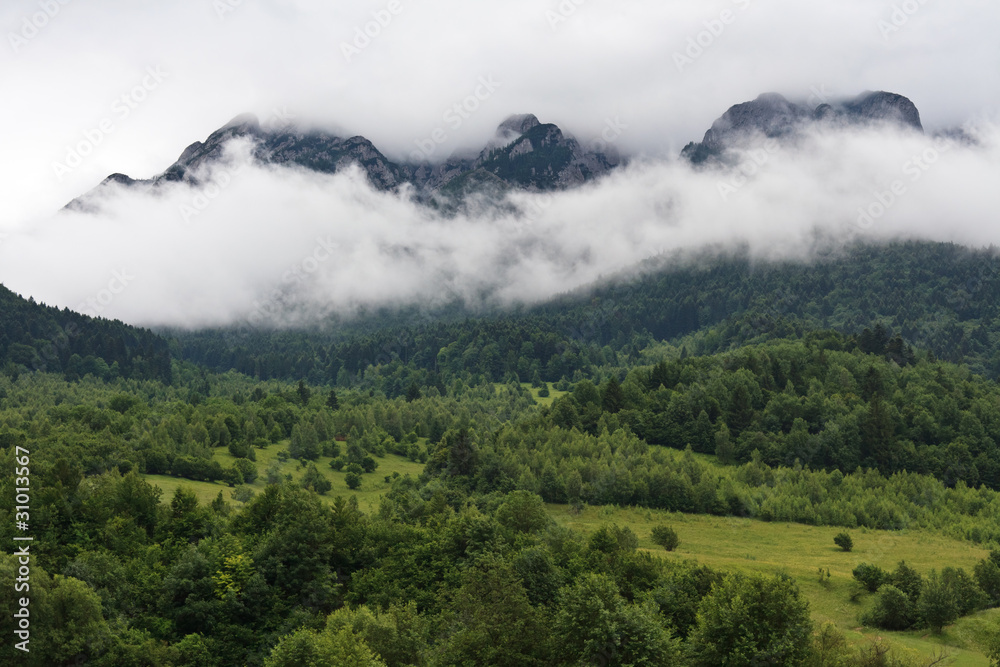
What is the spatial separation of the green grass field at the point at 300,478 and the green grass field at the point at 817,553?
44.7 meters

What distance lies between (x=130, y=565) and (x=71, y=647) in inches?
618

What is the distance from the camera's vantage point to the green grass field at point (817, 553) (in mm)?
69500

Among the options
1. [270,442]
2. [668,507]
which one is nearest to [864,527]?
[668,507]

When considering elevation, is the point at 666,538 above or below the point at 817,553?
above

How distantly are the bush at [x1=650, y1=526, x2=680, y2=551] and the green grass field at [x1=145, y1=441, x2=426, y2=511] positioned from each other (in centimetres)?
4820

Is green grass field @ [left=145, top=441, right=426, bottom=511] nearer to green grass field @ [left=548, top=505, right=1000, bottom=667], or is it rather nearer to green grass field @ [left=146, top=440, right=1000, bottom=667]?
Answer: green grass field @ [left=146, top=440, right=1000, bottom=667]

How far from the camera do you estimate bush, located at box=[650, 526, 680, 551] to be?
103 metres

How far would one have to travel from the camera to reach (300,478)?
154m

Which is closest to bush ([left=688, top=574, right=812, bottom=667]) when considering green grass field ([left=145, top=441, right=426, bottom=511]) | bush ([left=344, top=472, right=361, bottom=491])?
green grass field ([left=145, top=441, right=426, bottom=511])

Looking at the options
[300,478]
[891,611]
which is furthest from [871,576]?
[300,478]

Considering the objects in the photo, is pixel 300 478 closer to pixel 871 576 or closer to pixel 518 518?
pixel 518 518

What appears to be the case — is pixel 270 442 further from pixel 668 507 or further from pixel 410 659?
pixel 410 659

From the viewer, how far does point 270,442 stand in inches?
7116

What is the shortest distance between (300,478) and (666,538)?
272ft
